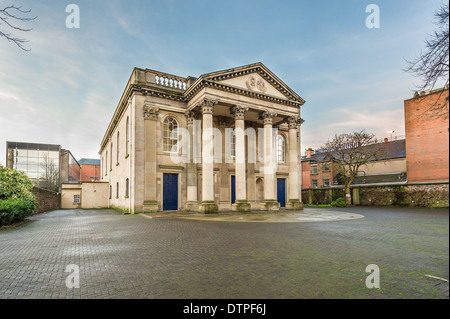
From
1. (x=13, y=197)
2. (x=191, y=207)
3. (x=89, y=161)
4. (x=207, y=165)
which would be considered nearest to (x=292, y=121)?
(x=207, y=165)

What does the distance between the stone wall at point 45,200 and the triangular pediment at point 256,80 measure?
19891mm

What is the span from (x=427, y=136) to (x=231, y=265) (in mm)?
4921

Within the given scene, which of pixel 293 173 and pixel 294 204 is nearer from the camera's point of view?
pixel 294 204

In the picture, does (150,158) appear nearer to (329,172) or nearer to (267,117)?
(267,117)

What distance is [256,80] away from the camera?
24484 mm

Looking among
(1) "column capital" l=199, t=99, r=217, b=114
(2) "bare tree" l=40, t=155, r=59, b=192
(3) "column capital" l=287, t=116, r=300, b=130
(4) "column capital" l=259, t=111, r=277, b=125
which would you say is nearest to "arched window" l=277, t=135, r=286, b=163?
(3) "column capital" l=287, t=116, r=300, b=130

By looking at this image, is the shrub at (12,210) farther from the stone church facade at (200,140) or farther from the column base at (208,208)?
the column base at (208,208)

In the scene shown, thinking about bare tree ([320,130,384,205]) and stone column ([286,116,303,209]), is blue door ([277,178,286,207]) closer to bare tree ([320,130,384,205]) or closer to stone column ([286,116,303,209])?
stone column ([286,116,303,209])

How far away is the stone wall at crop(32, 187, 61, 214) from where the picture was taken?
82.5 ft

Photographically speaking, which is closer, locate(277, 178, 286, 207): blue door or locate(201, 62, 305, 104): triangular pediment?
locate(201, 62, 305, 104): triangular pediment

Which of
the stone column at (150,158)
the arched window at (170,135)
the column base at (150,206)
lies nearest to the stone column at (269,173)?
the arched window at (170,135)

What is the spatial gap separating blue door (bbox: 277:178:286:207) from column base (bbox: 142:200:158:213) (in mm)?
14195

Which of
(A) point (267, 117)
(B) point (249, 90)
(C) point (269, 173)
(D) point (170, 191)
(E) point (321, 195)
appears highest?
(B) point (249, 90)
